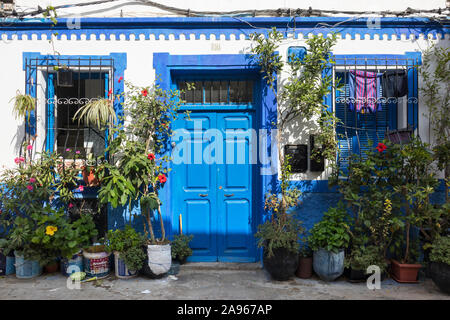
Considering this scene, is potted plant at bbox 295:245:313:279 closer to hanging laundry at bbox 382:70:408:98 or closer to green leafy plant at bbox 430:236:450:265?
green leafy plant at bbox 430:236:450:265

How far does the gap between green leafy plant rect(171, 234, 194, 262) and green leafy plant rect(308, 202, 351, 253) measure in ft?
5.60

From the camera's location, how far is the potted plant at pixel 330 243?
14.5 feet

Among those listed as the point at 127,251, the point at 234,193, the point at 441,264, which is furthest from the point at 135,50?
the point at 441,264

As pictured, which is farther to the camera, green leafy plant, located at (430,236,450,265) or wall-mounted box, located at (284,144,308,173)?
wall-mounted box, located at (284,144,308,173)

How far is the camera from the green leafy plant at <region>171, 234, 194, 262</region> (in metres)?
4.87

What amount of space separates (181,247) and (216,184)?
1.07 metres

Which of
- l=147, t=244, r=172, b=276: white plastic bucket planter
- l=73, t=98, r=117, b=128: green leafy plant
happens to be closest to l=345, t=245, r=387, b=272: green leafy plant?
l=147, t=244, r=172, b=276: white plastic bucket planter

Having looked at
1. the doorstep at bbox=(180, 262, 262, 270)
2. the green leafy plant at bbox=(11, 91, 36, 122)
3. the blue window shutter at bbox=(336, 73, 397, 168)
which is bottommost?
the doorstep at bbox=(180, 262, 262, 270)

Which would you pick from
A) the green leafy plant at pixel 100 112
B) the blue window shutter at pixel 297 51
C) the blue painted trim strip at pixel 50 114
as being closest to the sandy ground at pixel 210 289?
the blue painted trim strip at pixel 50 114

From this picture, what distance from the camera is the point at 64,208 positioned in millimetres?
5059

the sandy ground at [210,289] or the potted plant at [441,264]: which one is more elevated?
the potted plant at [441,264]

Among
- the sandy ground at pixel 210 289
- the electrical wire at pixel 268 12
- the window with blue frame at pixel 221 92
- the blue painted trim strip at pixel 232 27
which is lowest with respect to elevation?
the sandy ground at pixel 210 289

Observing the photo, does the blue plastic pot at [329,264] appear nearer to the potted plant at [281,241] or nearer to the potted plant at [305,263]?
the potted plant at [305,263]

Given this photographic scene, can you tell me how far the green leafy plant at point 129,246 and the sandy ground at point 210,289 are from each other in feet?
0.91
